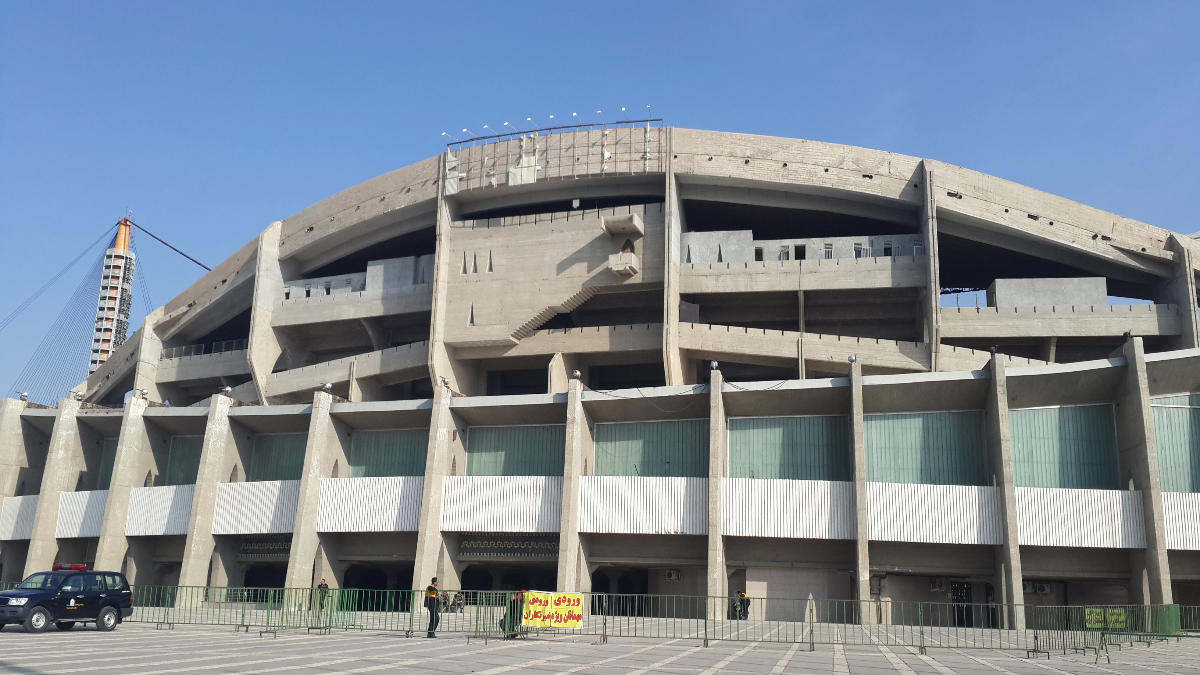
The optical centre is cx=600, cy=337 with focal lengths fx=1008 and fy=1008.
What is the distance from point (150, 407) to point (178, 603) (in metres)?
20.7

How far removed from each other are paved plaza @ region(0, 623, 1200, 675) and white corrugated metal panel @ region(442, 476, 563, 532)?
49.4ft

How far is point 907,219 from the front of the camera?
2023 inches

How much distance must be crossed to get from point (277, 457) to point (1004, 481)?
33.1 metres

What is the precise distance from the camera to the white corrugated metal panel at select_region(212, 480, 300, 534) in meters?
45.7

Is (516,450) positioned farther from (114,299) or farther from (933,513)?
(114,299)

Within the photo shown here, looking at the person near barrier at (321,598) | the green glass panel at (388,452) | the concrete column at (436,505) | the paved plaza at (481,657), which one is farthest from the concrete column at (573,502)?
the paved plaza at (481,657)

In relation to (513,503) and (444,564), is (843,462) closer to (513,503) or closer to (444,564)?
(513,503)

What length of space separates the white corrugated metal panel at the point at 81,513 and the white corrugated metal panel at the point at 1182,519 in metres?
45.9

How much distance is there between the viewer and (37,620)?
26625mm

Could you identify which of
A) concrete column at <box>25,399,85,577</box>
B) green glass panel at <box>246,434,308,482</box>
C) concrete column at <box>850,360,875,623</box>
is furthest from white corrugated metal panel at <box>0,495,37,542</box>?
concrete column at <box>850,360,875,623</box>

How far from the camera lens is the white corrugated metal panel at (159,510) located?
47.3 meters

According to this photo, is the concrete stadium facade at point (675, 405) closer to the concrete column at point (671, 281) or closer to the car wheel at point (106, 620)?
the concrete column at point (671, 281)

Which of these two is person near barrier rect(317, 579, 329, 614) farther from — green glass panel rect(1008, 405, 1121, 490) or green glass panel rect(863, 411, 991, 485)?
green glass panel rect(1008, 405, 1121, 490)

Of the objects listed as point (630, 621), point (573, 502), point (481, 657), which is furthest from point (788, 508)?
point (481, 657)
